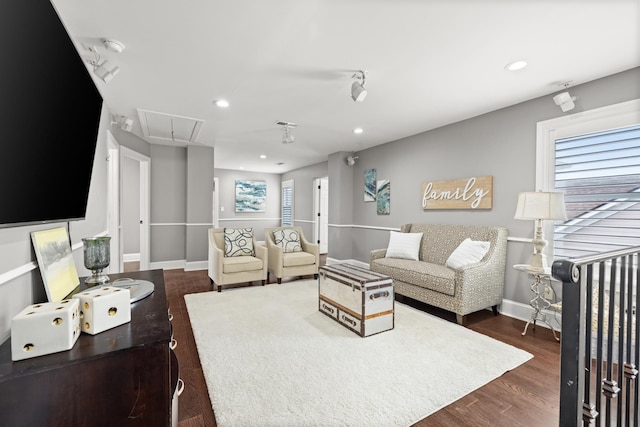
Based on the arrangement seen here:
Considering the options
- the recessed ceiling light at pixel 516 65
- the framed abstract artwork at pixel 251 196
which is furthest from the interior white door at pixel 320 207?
the recessed ceiling light at pixel 516 65

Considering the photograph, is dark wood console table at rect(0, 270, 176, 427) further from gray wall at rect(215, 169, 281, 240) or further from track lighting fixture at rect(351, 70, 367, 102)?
gray wall at rect(215, 169, 281, 240)

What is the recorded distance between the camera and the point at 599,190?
257cm

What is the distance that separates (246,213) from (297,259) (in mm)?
4666

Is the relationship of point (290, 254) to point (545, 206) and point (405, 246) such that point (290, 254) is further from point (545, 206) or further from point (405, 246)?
point (545, 206)

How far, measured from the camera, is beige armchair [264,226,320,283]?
4.33 m

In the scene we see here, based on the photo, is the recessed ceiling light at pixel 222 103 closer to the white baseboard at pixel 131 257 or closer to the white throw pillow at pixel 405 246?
the white throw pillow at pixel 405 246

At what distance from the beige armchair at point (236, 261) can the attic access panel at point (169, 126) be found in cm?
155

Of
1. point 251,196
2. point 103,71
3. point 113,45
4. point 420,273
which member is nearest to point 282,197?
point 251,196

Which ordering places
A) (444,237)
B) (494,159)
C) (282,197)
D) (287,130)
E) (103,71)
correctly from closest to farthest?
(103,71), (494,159), (444,237), (287,130), (282,197)

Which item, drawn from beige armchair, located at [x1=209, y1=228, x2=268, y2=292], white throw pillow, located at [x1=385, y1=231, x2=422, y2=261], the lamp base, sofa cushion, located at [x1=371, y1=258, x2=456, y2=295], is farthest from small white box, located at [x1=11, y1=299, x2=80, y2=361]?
white throw pillow, located at [x1=385, y1=231, x2=422, y2=261]

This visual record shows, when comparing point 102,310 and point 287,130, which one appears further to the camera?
point 287,130

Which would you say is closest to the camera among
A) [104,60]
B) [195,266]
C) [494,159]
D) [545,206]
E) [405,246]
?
[104,60]

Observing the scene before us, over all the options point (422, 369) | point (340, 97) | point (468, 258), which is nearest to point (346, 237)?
point (468, 258)

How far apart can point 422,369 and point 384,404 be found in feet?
1.69
